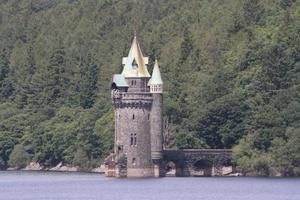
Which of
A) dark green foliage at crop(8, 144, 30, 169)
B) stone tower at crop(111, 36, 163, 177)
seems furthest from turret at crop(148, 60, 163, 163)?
dark green foliage at crop(8, 144, 30, 169)

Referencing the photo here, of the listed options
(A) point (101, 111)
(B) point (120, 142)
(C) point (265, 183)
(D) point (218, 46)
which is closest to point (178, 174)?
(B) point (120, 142)

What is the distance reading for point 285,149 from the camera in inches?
5433

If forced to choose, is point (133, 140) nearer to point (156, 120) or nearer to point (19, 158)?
point (156, 120)

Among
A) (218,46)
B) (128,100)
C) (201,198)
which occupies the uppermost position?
(218,46)

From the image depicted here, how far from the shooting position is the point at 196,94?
15800 centimetres

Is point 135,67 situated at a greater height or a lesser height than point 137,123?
greater

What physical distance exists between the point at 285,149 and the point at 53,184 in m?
16.8

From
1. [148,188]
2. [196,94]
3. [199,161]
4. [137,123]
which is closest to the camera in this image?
[148,188]

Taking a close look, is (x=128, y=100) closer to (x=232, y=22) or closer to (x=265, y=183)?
(x=265, y=183)

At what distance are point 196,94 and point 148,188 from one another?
34952 millimetres

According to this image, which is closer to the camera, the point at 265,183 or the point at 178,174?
the point at 265,183

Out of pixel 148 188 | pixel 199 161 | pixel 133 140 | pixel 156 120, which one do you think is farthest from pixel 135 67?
pixel 148 188

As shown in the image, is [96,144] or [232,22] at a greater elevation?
[232,22]

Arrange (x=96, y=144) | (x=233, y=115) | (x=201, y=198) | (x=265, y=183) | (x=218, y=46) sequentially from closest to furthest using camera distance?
1. (x=201, y=198)
2. (x=265, y=183)
3. (x=233, y=115)
4. (x=96, y=144)
5. (x=218, y=46)
